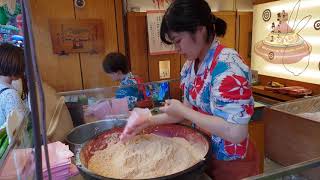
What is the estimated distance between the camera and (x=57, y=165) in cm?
87

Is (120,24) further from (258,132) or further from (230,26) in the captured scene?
(258,132)

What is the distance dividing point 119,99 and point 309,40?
8.18 ft

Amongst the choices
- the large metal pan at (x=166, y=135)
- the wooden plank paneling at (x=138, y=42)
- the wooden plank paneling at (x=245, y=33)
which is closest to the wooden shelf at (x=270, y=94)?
the wooden plank paneling at (x=245, y=33)

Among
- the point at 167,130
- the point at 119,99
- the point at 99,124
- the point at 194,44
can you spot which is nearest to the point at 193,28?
the point at 194,44

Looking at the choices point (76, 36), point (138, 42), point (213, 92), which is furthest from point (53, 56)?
point (213, 92)

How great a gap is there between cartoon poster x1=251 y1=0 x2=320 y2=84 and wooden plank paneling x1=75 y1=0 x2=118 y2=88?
2079 mm

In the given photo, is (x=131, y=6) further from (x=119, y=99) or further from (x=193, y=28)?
(x=193, y=28)

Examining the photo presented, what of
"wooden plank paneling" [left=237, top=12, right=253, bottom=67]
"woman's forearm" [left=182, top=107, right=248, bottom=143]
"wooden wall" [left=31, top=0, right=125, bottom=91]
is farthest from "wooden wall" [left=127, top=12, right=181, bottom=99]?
"woman's forearm" [left=182, top=107, right=248, bottom=143]

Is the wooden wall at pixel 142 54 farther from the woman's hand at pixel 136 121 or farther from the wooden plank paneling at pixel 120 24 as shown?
the woman's hand at pixel 136 121

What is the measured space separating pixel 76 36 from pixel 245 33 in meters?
2.50

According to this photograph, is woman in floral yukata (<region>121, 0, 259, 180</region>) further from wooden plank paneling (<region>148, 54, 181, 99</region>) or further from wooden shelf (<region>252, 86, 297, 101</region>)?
wooden plank paneling (<region>148, 54, 181, 99</region>)

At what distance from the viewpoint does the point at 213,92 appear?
91 centimetres

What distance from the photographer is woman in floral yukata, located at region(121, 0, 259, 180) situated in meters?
0.87

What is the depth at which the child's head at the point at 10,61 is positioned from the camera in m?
1.73
